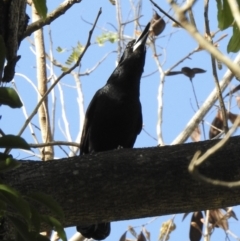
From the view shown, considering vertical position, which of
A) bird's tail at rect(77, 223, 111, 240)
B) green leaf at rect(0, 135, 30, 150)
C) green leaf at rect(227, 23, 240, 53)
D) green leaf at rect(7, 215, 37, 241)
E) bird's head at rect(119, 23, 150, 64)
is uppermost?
bird's head at rect(119, 23, 150, 64)

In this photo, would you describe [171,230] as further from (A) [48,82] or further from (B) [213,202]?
(B) [213,202]

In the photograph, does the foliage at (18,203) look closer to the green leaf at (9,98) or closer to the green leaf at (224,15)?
the green leaf at (9,98)

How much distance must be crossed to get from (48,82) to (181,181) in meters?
2.72

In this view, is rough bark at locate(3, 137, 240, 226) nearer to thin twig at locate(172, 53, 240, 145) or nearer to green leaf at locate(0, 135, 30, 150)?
green leaf at locate(0, 135, 30, 150)

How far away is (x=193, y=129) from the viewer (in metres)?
4.05

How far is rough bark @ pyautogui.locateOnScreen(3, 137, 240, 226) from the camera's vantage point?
76.5 inches

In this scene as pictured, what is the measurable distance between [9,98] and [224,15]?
58 centimetres

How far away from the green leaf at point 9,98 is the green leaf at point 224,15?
1.81ft

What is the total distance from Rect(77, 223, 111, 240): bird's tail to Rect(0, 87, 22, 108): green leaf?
5.78ft

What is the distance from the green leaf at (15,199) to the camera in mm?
1287

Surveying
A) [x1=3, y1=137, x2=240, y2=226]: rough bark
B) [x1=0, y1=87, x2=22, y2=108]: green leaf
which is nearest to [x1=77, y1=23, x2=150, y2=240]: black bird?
[x1=3, y1=137, x2=240, y2=226]: rough bark

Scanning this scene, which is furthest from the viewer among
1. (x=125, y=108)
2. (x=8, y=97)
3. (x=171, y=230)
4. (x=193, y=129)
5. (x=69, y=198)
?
(x=171, y=230)

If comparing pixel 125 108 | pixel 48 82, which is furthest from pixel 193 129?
pixel 48 82

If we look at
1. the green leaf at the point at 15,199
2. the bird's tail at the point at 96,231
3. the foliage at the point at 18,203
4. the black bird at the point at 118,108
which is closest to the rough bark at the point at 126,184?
the foliage at the point at 18,203
